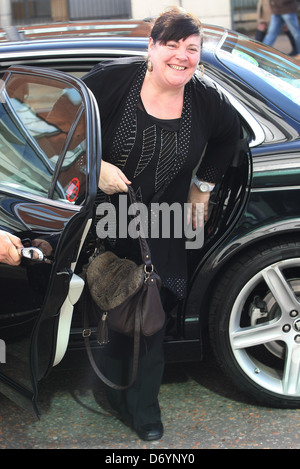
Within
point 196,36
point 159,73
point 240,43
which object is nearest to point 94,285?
point 159,73

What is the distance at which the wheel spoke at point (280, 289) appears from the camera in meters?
2.87

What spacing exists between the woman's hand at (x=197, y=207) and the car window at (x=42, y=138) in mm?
568

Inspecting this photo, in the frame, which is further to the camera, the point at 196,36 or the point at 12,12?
the point at 12,12

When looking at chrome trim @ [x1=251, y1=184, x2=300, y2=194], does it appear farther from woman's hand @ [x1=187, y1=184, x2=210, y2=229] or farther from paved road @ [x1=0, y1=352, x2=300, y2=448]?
paved road @ [x1=0, y1=352, x2=300, y2=448]

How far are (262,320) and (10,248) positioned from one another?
1.19 m

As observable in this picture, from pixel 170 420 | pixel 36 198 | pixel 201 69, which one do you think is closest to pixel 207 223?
pixel 201 69

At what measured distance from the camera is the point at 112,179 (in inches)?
103

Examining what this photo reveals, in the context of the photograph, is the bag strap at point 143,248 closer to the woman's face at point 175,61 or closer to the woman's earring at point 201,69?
the woman's face at point 175,61

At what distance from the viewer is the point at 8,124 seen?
2.86 metres

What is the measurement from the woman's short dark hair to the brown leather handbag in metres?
0.57

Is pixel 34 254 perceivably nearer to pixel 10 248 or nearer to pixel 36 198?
pixel 10 248

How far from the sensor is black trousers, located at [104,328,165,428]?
2.89 metres

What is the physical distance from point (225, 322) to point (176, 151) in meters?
0.73

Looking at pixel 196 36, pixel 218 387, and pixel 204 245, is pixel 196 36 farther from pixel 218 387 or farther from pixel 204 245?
pixel 218 387
